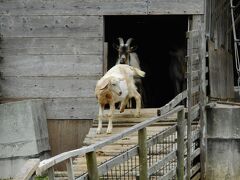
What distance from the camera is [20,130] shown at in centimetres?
1054

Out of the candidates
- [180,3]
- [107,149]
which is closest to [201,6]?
[180,3]

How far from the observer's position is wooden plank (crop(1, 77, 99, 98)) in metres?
10.9

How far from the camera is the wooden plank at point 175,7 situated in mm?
10688

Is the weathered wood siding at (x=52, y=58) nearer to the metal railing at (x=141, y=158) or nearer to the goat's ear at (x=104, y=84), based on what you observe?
the goat's ear at (x=104, y=84)

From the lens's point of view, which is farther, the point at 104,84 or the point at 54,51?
the point at 54,51

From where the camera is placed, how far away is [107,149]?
8.32 m

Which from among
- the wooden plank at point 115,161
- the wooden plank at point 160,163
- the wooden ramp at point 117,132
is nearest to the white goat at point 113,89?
the wooden ramp at point 117,132

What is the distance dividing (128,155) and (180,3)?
5407 mm

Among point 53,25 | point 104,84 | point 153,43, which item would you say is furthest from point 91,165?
point 153,43

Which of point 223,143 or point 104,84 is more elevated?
point 104,84

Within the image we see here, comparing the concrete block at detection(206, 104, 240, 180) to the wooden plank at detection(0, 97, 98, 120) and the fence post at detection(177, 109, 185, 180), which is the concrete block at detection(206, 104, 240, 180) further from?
the wooden plank at detection(0, 97, 98, 120)

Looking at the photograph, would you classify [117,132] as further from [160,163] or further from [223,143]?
[160,163]

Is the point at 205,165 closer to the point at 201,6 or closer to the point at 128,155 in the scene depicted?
the point at 201,6

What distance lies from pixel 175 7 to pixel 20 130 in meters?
3.50
